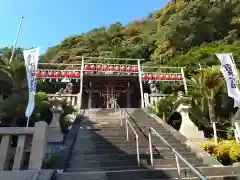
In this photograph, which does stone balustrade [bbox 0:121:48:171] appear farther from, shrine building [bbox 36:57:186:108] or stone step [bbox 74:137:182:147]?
shrine building [bbox 36:57:186:108]

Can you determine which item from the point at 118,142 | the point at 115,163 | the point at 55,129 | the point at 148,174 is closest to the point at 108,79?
the point at 55,129

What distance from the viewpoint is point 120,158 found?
6516 millimetres

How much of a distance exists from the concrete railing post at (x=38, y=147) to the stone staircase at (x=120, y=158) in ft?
3.42

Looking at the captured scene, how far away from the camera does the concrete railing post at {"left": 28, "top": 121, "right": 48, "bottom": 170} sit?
3.71 meters

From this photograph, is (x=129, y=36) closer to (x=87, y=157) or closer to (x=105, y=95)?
(x=105, y=95)

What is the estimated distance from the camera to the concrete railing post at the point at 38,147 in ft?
12.2

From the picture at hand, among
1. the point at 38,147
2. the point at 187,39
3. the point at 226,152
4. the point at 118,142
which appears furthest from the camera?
the point at 187,39

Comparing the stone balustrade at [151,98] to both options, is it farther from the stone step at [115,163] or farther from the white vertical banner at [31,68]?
the stone step at [115,163]

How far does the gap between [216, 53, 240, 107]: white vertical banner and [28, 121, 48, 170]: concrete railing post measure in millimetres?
7033

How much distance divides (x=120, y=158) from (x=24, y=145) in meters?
3.28

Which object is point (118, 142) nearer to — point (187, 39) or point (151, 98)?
point (151, 98)

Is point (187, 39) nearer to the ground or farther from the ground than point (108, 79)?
farther from the ground

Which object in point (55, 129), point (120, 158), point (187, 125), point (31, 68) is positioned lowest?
point (120, 158)

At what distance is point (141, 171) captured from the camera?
16.5 ft
